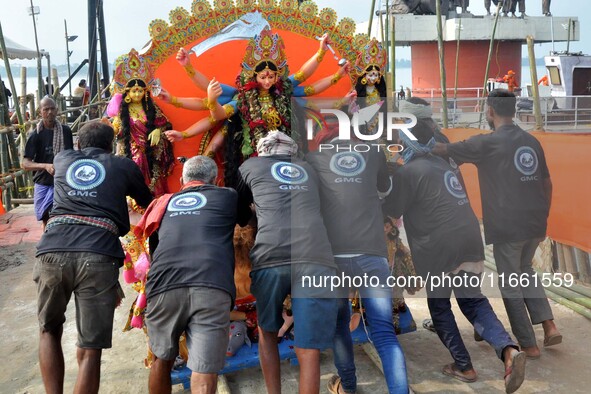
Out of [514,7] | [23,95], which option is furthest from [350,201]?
[514,7]

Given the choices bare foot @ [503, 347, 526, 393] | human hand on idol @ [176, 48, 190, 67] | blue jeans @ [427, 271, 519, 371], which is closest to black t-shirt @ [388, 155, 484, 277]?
blue jeans @ [427, 271, 519, 371]

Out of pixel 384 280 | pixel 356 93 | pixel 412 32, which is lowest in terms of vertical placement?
pixel 384 280

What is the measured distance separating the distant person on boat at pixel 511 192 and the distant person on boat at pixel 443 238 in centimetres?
29

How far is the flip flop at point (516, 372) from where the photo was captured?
3.30 meters

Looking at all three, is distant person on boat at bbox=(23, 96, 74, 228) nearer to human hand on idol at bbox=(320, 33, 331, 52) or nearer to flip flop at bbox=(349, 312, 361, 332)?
human hand on idol at bbox=(320, 33, 331, 52)

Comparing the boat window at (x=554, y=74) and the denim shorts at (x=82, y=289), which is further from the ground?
the boat window at (x=554, y=74)

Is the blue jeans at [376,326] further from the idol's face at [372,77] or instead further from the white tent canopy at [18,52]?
the white tent canopy at [18,52]

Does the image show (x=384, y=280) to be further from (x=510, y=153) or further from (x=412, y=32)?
(x=412, y=32)

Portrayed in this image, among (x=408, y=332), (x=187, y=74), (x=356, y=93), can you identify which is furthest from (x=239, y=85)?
(x=408, y=332)

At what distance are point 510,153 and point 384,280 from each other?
4.53ft

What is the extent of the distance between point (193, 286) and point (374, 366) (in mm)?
1706

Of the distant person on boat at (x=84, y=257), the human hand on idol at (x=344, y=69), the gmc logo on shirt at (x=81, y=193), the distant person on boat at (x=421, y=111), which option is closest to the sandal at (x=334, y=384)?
the distant person on boat at (x=84, y=257)

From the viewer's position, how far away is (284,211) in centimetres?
321

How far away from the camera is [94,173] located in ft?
10.9
